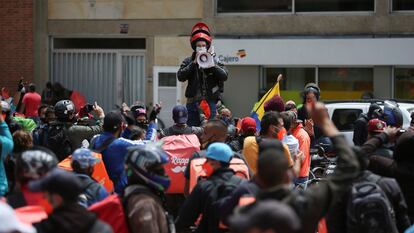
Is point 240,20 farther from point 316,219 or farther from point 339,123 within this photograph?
point 316,219

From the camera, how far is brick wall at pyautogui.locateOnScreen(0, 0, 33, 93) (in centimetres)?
2320

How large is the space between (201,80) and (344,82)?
11848 mm

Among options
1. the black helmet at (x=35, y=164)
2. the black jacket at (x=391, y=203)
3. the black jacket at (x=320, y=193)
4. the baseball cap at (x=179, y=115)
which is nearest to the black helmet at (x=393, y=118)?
the black jacket at (x=391, y=203)

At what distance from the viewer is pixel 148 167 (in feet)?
18.3

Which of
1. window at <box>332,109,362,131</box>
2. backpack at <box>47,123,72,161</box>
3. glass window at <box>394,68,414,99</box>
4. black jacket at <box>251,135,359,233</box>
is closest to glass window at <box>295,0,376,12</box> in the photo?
glass window at <box>394,68,414,99</box>

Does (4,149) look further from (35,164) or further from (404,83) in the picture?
(404,83)

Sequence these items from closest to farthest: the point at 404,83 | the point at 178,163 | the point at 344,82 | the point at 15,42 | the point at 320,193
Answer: the point at 320,193, the point at 178,163, the point at 404,83, the point at 344,82, the point at 15,42

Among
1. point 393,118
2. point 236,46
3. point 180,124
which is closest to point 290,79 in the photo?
point 236,46

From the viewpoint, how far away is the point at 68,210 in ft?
15.1

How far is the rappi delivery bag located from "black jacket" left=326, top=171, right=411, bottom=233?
305cm

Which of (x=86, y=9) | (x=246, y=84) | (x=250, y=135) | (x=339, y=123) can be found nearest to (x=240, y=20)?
(x=246, y=84)

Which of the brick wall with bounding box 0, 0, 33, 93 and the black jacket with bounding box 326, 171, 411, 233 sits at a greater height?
the brick wall with bounding box 0, 0, 33, 93

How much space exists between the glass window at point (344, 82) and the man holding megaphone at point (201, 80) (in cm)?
1146

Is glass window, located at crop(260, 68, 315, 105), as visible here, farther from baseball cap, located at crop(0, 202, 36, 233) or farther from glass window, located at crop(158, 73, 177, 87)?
baseball cap, located at crop(0, 202, 36, 233)
